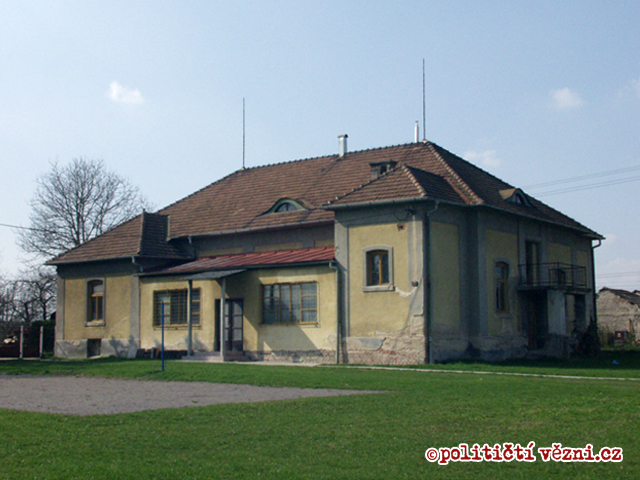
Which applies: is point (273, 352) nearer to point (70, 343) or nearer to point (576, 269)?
point (70, 343)

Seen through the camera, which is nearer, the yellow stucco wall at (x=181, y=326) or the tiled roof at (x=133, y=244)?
the yellow stucco wall at (x=181, y=326)

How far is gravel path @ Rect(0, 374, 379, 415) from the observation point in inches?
512

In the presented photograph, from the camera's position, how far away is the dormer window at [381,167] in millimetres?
27297

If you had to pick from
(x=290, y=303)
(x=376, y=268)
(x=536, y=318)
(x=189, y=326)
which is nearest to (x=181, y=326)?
(x=189, y=326)

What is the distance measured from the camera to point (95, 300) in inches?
1261

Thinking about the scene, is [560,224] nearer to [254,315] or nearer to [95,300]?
[254,315]

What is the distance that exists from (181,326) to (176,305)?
2.90 ft

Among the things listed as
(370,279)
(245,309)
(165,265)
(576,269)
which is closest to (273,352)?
(245,309)

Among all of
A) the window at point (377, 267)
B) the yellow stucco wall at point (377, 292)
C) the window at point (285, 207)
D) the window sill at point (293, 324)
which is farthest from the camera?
the window at point (285, 207)

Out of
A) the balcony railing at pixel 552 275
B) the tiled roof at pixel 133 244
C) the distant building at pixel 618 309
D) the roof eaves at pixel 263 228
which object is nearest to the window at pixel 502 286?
the balcony railing at pixel 552 275

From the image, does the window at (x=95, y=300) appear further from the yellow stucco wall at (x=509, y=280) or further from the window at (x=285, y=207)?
the yellow stucco wall at (x=509, y=280)

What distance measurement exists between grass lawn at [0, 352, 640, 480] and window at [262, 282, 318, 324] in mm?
11220

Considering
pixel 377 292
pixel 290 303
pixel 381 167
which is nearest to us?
pixel 377 292

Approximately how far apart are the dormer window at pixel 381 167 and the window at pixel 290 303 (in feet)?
16.1
